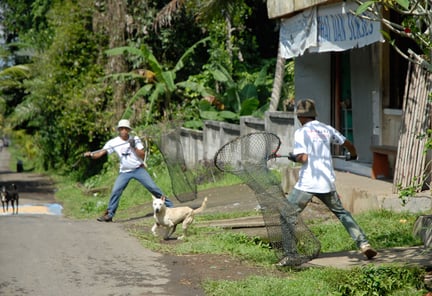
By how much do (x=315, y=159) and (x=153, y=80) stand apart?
17.3m

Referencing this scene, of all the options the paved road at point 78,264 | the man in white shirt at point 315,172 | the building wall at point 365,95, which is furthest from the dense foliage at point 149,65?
the man in white shirt at point 315,172

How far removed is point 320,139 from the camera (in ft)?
30.1

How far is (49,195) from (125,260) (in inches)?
828

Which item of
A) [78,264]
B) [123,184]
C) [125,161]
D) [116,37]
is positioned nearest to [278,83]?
[116,37]

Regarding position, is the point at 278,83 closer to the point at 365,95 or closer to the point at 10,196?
→ the point at 365,95

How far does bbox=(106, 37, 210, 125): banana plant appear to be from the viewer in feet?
80.8

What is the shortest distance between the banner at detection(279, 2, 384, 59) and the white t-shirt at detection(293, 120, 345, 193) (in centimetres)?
363

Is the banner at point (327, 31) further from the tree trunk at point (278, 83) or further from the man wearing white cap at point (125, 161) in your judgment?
the tree trunk at point (278, 83)

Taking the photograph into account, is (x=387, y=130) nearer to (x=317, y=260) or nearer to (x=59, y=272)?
(x=317, y=260)

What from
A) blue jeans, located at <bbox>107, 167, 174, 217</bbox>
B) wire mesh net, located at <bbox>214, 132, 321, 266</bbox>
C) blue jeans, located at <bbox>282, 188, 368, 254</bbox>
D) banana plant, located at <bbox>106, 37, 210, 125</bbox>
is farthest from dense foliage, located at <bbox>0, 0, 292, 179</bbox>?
blue jeans, located at <bbox>282, 188, 368, 254</bbox>

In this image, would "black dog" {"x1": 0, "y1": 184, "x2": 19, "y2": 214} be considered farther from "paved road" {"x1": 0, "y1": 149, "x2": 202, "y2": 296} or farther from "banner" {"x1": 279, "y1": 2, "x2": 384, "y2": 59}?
"paved road" {"x1": 0, "y1": 149, "x2": 202, "y2": 296}

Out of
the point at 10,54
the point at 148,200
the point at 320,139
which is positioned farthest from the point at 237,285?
the point at 10,54

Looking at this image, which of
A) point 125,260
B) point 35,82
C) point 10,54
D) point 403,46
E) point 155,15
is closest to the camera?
point 125,260

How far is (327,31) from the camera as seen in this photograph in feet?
46.2
